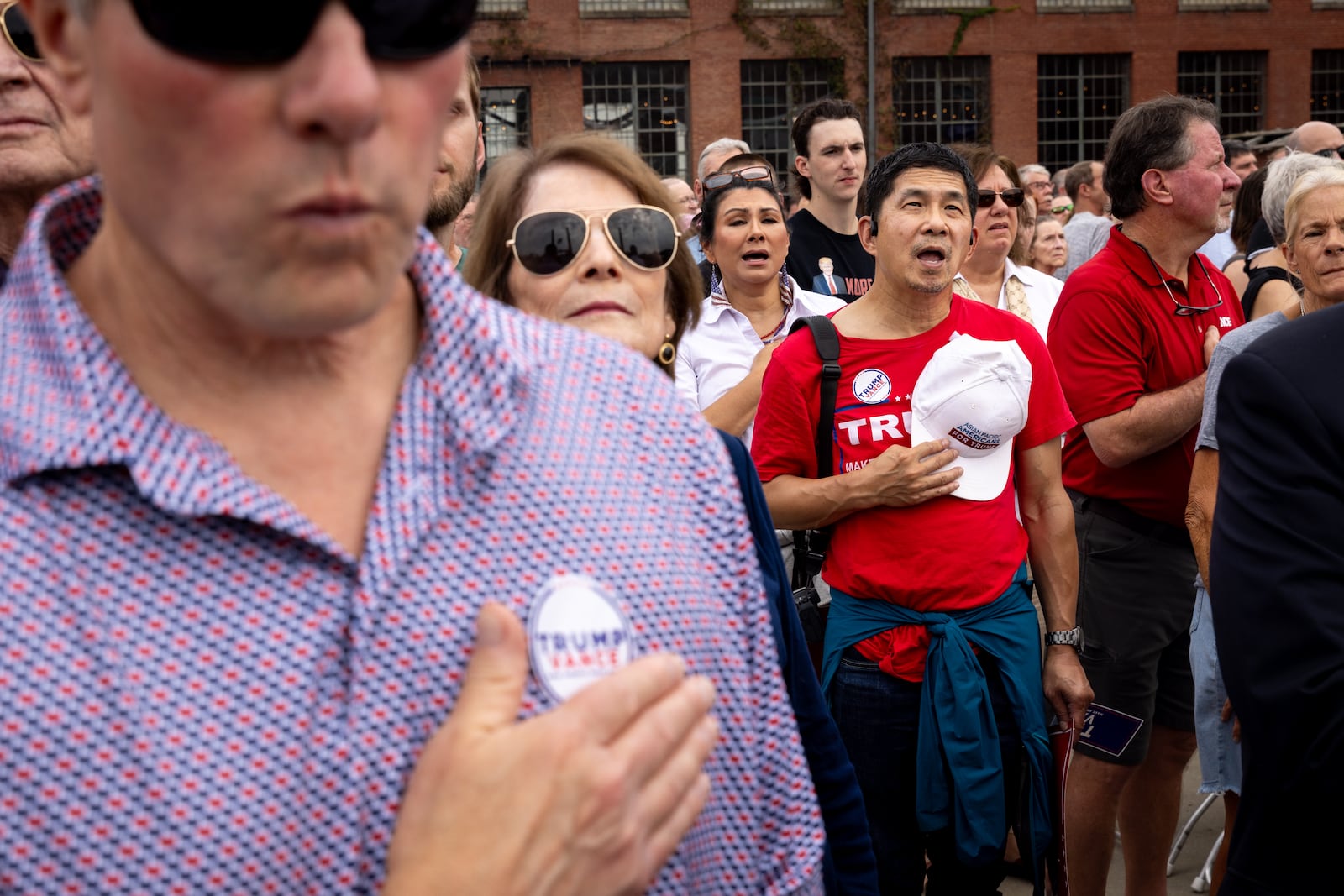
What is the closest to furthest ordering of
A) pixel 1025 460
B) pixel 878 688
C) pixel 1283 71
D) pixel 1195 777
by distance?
pixel 878 688 → pixel 1025 460 → pixel 1195 777 → pixel 1283 71

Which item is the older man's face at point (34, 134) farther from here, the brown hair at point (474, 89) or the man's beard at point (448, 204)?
the brown hair at point (474, 89)

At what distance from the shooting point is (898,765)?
356 centimetres

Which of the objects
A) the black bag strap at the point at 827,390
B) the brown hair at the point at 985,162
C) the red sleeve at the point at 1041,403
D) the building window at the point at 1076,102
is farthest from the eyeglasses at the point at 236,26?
the building window at the point at 1076,102

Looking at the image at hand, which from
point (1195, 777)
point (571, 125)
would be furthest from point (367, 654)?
point (571, 125)

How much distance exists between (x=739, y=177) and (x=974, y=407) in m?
1.92

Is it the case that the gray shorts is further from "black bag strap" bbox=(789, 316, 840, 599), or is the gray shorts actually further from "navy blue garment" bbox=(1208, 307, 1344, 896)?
"navy blue garment" bbox=(1208, 307, 1344, 896)

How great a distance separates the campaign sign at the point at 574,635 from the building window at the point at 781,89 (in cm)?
2733

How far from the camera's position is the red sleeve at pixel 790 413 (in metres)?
3.71


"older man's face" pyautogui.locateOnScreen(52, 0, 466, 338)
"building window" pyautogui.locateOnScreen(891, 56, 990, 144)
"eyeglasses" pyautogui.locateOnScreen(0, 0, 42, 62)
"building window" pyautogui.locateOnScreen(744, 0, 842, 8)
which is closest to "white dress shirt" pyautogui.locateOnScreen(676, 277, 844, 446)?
"eyeglasses" pyautogui.locateOnScreen(0, 0, 42, 62)

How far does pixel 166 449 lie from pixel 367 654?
0.24 m

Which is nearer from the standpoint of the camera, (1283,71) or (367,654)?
(367,654)

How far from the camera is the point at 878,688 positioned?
11.7 feet

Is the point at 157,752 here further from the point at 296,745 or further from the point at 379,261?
the point at 379,261

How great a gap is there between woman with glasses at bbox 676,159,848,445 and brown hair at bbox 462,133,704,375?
151cm
